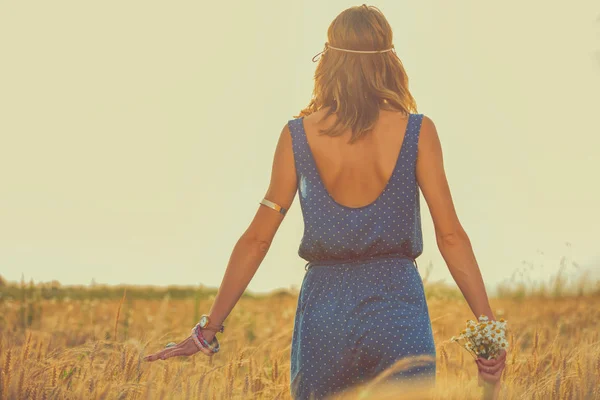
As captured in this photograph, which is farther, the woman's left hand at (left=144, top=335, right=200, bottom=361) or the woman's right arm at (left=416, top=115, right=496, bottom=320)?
the woman's left hand at (left=144, top=335, right=200, bottom=361)

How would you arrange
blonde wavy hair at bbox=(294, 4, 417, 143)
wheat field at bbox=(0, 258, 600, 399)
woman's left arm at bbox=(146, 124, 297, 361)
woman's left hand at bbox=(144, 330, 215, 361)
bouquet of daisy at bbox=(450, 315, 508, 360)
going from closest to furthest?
bouquet of daisy at bbox=(450, 315, 508, 360) → blonde wavy hair at bbox=(294, 4, 417, 143) → woman's left arm at bbox=(146, 124, 297, 361) → woman's left hand at bbox=(144, 330, 215, 361) → wheat field at bbox=(0, 258, 600, 399)

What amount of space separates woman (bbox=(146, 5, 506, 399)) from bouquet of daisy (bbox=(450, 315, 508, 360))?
0.14 ft

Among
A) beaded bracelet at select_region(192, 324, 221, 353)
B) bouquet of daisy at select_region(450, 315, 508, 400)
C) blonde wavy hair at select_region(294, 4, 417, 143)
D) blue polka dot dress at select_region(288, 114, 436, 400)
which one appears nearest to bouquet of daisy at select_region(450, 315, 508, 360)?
bouquet of daisy at select_region(450, 315, 508, 400)

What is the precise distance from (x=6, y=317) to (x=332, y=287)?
17.9ft

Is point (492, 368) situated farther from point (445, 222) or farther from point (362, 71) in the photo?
point (362, 71)

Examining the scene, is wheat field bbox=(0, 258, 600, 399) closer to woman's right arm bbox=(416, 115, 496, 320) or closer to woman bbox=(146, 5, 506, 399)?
woman bbox=(146, 5, 506, 399)

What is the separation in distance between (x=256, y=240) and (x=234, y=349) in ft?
11.8

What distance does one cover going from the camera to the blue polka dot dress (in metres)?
3.86

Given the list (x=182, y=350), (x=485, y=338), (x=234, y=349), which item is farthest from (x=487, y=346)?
(x=234, y=349)

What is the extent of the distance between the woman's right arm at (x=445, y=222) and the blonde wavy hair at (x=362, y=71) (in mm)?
170

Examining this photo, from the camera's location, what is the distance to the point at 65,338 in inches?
301

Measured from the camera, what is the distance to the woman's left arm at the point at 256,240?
414cm

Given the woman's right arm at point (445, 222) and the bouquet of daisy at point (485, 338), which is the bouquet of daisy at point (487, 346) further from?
the woman's right arm at point (445, 222)

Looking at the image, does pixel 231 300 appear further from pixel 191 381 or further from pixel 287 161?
pixel 191 381
